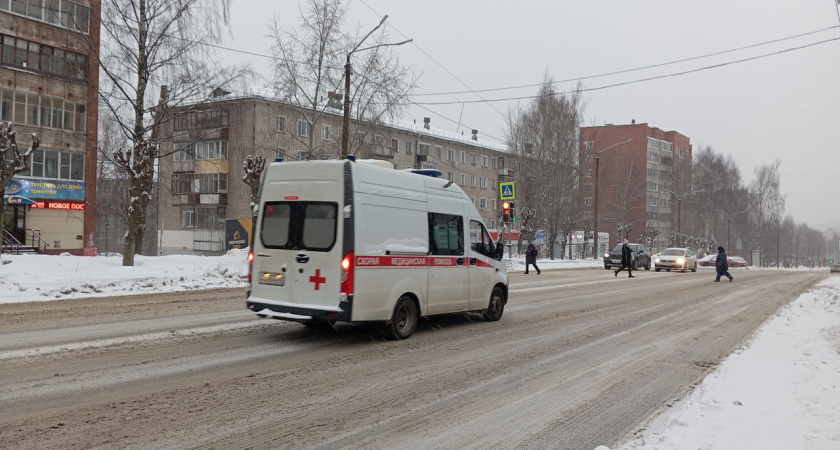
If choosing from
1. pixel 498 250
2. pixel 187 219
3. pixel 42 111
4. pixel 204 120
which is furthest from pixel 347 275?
pixel 187 219

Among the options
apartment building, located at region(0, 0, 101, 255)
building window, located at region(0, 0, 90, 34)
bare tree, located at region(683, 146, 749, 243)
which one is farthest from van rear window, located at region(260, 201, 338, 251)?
bare tree, located at region(683, 146, 749, 243)

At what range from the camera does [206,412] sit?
5.22 m

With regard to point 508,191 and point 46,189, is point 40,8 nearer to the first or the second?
point 46,189

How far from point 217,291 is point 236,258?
654 centimetres

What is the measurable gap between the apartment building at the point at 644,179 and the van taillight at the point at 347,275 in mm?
68645

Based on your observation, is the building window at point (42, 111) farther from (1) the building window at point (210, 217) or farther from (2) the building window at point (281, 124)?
(1) the building window at point (210, 217)

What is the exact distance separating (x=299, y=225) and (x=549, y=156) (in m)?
42.2

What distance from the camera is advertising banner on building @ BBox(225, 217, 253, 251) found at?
4594 cm

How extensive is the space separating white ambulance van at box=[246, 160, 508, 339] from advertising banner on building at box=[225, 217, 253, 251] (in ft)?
124

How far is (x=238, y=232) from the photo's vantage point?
47.2 m

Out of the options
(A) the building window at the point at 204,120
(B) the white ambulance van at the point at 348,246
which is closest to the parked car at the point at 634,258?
(A) the building window at the point at 204,120

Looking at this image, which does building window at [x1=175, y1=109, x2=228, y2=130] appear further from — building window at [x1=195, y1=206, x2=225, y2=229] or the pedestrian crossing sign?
the pedestrian crossing sign

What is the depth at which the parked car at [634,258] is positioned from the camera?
37438 millimetres

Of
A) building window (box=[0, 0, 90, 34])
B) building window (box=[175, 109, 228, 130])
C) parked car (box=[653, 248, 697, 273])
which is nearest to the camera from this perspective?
building window (box=[175, 109, 228, 130])
